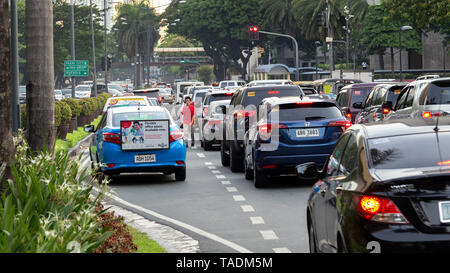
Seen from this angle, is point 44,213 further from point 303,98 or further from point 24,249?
point 303,98

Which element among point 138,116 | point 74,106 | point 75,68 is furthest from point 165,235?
point 75,68

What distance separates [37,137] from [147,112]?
406cm

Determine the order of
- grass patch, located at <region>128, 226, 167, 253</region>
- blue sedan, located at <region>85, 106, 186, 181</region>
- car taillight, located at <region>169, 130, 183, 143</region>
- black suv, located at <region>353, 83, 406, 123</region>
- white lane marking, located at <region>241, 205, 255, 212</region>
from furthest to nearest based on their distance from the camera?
black suv, located at <region>353, 83, 406, 123</region> < car taillight, located at <region>169, 130, 183, 143</region> < blue sedan, located at <region>85, 106, 186, 181</region> < white lane marking, located at <region>241, 205, 255, 212</region> < grass patch, located at <region>128, 226, 167, 253</region>

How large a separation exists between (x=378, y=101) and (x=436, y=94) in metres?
7.71

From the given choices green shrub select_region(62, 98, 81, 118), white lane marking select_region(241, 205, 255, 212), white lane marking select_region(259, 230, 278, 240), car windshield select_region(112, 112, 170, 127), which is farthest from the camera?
green shrub select_region(62, 98, 81, 118)

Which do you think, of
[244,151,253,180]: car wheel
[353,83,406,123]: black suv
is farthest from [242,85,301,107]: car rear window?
[244,151,253,180]: car wheel

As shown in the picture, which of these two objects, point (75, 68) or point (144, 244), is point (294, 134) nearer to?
point (144, 244)

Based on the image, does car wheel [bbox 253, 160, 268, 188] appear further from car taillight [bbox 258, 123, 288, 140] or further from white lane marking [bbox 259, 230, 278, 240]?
white lane marking [bbox 259, 230, 278, 240]

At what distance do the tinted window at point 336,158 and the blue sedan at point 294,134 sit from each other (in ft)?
27.1

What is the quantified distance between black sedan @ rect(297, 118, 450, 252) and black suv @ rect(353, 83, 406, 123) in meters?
15.5

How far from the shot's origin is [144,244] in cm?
1113

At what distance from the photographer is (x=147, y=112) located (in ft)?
65.4

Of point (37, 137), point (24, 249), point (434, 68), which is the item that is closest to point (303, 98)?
point (37, 137)

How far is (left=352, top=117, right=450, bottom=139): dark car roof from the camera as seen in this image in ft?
25.1
